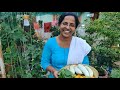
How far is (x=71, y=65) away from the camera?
173 inches

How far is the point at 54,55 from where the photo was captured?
4355 mm

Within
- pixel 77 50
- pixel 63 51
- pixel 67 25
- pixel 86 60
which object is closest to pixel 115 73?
pixel 86 60

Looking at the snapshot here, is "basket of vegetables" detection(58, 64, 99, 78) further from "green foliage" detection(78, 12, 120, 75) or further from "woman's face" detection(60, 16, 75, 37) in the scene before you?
"woman's face" detection(60, 16, 75, 37)

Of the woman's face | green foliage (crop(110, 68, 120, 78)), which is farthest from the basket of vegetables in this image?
the woman's face

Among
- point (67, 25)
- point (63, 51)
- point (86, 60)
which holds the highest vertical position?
point (67, 25)

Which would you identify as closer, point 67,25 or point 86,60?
point 67,25

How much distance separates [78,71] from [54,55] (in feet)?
1.26

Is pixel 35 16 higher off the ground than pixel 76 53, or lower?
higher

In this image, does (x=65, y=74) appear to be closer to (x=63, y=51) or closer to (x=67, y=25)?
(x=63, y=51)
